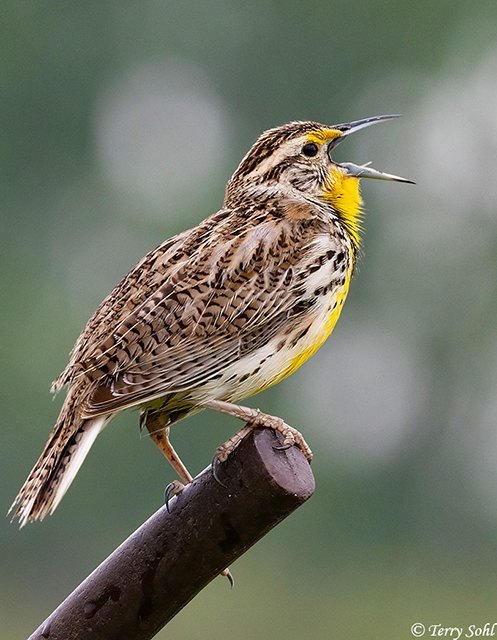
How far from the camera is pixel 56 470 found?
1.86 metres

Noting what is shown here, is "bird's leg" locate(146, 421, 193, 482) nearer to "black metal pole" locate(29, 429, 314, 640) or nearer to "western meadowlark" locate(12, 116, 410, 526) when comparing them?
"western meadowlark" locate(12, 116, 410, 526)

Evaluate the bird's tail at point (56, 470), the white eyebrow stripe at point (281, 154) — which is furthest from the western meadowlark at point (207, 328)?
the white eyebrow stripe at point (281, 154)

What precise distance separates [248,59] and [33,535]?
8.23 meters

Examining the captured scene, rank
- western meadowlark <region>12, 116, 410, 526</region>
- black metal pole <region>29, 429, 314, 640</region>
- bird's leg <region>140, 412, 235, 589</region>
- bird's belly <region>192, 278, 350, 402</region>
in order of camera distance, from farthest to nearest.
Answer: bird's leg <region>140, 412, 235, 589</region>, bird's belly <region>192, 278, 350, 402</region>, western meadowlark <region>12, 116, 410, 526</region>, black metal pole <region>29, 429, 314, 640</region>

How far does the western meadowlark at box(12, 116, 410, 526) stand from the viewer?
191cm

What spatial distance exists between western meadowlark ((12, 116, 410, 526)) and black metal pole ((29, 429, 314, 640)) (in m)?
0.09

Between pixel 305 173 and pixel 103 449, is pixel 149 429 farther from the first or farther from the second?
pixel 103 449

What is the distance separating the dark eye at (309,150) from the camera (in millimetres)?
2510

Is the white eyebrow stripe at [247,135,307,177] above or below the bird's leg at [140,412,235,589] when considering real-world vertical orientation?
above

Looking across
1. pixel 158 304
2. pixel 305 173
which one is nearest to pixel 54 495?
pixel 158 304

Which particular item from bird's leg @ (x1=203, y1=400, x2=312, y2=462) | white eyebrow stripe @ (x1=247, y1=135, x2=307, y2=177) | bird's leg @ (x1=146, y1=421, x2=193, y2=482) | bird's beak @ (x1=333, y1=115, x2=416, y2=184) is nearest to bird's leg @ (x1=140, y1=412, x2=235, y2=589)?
bird's leg @ (x1=146, y1=421, x2=193, y2=482)

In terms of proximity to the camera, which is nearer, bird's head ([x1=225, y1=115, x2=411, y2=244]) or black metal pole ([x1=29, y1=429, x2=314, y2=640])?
black metal pole ([x1=29, y1=429, x2=314, y2=640])

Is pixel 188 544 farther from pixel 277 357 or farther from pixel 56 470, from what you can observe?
pixel 277 357

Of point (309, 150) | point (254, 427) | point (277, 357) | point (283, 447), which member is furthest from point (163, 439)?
point (309, 150)
